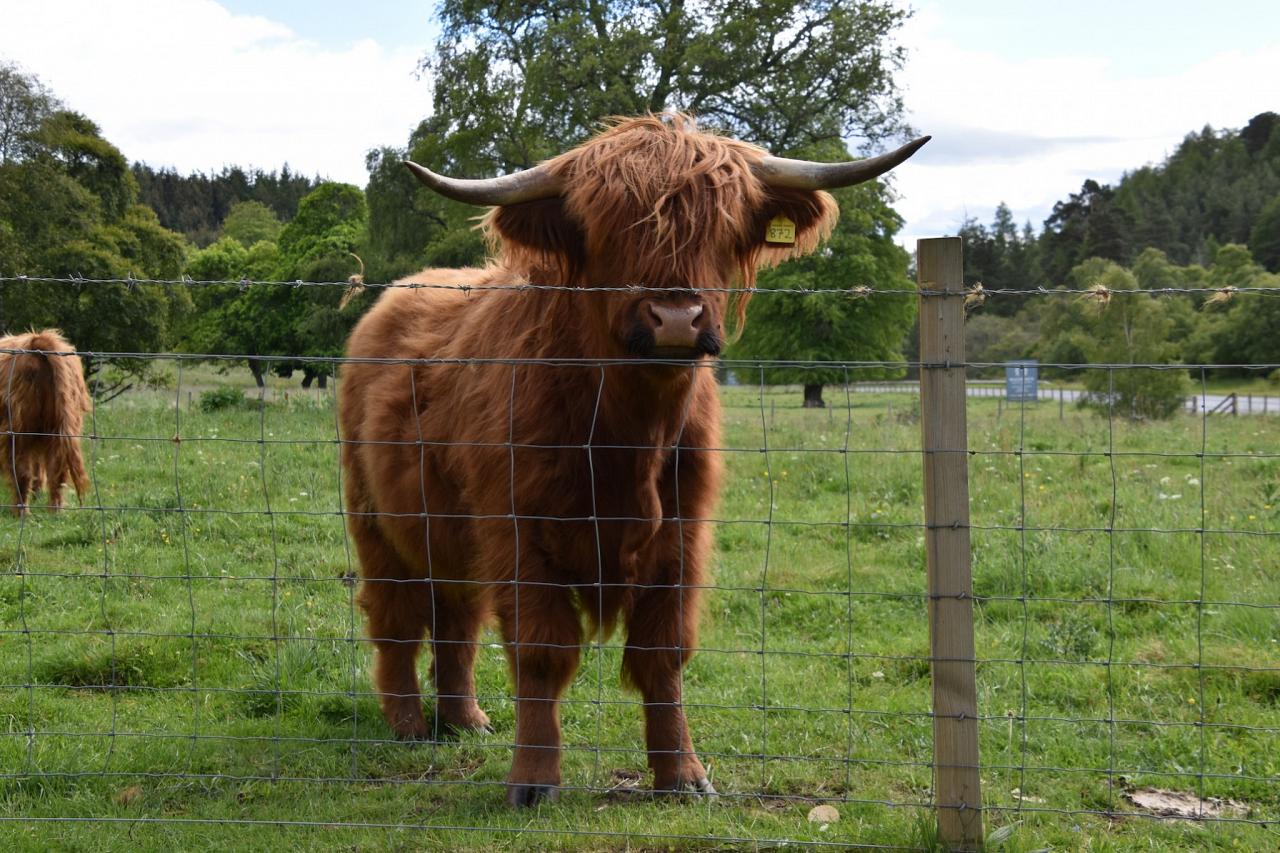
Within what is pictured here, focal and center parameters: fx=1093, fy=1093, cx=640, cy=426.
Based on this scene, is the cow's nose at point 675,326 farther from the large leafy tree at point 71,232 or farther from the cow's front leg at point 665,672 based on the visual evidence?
the large leafy tree at point 71,232

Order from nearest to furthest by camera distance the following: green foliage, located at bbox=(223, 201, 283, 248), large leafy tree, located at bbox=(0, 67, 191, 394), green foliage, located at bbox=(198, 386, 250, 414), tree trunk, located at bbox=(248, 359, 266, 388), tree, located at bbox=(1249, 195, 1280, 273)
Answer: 1. tree trunk, located at bbox=(248, 359, 266, 388)
2. green foliage, located at bbox=(198, 386, 250, 414)
3. large leafy tree, located at bbox=(0, 67, 191, 394)
4. tree, located at bbox=(1249, 195, 1280, 273)
5. green foliage, located at bbox=(223, 201, 283, 248)

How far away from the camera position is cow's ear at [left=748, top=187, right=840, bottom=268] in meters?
3.89

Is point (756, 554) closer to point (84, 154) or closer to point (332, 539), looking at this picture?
point (332, 539)

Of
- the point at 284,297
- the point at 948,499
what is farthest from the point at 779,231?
the point at 284,297

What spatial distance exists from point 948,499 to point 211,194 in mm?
89928

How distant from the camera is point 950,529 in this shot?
311 cm

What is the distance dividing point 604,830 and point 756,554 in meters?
4.22

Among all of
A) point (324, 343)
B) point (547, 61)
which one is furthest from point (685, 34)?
point (324, 343)

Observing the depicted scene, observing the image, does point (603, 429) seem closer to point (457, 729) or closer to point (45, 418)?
point (457, 729)

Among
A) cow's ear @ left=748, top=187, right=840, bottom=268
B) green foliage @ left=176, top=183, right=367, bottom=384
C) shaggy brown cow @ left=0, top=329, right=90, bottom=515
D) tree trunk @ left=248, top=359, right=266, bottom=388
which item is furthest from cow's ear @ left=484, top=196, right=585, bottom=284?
green foliage @ left=176, top=183, right=367, bottom=384

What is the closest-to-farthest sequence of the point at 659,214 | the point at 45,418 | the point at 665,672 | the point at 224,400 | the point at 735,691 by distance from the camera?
the point at 659,214
the point at 665,672
the point at 735,691
the point at 45,418
the point at 224,400

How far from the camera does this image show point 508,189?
3.70 metres

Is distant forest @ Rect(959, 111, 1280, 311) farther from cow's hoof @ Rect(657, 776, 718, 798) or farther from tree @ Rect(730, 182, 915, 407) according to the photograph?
cow's hoof @ Rect(657, 776, 718, 798)

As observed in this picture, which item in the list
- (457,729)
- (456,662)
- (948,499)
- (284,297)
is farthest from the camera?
(284,297)
